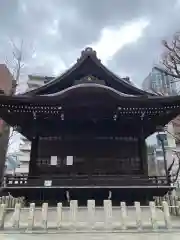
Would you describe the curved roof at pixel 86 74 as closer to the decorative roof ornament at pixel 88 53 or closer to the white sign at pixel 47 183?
the decorative roof ornament at pixel 88 53

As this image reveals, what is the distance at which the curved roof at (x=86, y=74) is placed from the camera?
12416 mm

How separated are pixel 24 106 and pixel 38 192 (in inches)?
156

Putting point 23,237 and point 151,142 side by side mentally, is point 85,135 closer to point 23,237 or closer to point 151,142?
point 23,237

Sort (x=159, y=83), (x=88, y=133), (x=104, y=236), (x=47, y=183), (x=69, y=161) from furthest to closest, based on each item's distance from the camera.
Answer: (x=159, y=83)
(x=88, y=133)
(x=69, y=161)
(x=47, y=183)
(x=104, y=236)

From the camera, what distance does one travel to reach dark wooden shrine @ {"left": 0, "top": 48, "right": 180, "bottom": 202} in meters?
10.7

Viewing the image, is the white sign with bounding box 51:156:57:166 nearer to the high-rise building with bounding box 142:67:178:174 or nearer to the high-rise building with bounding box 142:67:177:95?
the high-rise building with bounding box 142:67:178:174

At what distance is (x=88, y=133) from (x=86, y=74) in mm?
3194

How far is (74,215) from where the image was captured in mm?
7887

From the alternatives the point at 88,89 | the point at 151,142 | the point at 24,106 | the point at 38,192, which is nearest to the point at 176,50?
the point at 88,89

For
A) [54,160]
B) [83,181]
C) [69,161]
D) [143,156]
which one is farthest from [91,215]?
[143,156]

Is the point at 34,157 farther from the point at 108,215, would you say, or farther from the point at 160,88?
the point at 160,88

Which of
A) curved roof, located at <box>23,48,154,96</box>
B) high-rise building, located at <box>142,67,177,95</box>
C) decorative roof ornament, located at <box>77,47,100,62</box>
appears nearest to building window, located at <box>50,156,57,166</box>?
curved roof, located at <box>23,48,154,96</box>

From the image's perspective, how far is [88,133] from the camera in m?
12.0

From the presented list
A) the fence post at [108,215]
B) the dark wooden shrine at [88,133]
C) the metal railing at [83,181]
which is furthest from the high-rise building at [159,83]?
the fence post at [108,215]
